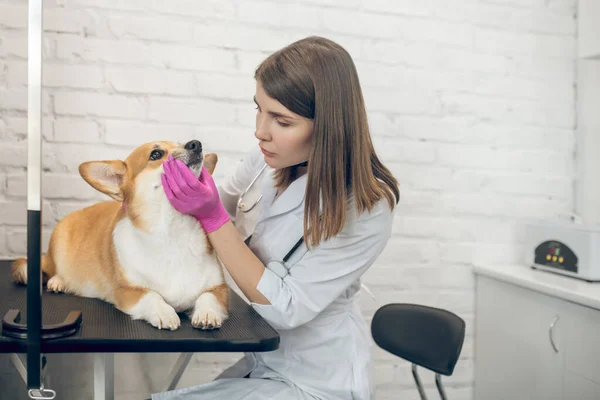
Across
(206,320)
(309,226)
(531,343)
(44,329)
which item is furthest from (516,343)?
(44,329)

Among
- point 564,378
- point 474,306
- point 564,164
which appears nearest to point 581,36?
point 564,164

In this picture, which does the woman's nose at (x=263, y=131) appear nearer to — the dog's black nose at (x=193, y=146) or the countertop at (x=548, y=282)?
the dog's black nose at (x=193, y=146)

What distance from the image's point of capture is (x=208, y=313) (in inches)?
43.9

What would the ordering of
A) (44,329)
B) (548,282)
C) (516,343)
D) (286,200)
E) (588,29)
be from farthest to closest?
(588,29), (516,343), (548,282), (286,200), (44,329)

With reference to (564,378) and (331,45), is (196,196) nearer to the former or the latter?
(331,45)

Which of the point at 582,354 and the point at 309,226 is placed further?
the point at 582,354

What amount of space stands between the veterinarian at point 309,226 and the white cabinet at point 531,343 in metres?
0.73

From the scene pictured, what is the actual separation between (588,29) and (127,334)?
2.03m

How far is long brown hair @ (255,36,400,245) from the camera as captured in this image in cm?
124

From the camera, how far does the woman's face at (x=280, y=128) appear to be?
126 cm

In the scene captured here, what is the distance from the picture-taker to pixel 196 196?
1.15m

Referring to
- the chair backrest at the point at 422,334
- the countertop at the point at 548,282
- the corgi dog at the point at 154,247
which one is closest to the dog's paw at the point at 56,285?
the corgi dog at the point at 154,247

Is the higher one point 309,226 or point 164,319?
point 309,226

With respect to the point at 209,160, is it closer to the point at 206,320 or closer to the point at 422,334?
the point at 206,320
